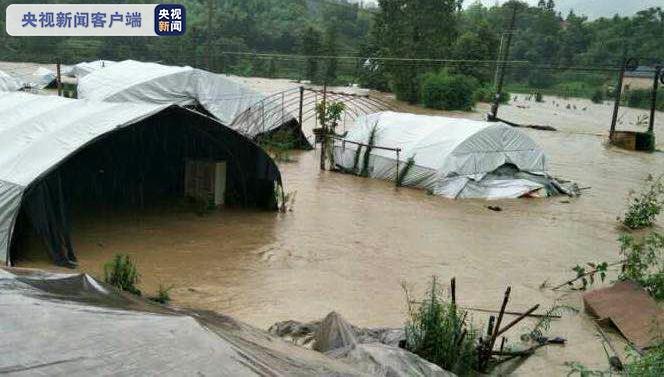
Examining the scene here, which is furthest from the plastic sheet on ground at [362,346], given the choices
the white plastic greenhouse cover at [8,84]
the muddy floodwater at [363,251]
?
the white plastic greenhouse cover at [8,84]

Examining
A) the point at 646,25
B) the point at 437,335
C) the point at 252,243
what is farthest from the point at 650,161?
the point at 646,25

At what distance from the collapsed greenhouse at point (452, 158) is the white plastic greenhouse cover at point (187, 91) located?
475 centimetres

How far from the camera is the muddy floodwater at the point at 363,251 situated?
27.7 ft

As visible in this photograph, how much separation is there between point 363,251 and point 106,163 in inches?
211

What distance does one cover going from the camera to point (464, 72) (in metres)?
50.6

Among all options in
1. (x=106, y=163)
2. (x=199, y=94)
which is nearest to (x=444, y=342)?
(x=106, y=163)

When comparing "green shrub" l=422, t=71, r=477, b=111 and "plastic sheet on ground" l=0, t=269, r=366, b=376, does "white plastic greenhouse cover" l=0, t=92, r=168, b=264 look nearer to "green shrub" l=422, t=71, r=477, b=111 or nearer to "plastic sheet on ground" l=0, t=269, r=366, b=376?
"plastic sheet on ground" l=0, t=269, r=366, b=376

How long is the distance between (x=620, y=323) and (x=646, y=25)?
225 feet

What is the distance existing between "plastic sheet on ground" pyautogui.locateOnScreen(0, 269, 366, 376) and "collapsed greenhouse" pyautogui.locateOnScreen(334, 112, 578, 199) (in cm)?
1311

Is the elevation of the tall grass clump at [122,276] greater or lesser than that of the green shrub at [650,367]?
lesser

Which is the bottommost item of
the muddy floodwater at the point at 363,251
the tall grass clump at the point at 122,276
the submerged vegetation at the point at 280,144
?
the muddy floodwater at the point at 363,251

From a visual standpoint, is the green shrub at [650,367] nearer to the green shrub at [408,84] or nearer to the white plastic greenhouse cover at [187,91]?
the white plastic greenhouse cover at [187,91]

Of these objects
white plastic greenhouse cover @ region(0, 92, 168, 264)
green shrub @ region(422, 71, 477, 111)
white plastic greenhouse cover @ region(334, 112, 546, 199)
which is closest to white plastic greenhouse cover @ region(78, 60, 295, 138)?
white plastic greenhouse cover @ region(334, 112, 546, 199)

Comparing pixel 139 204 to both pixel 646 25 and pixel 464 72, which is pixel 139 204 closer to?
pixel 464 72
